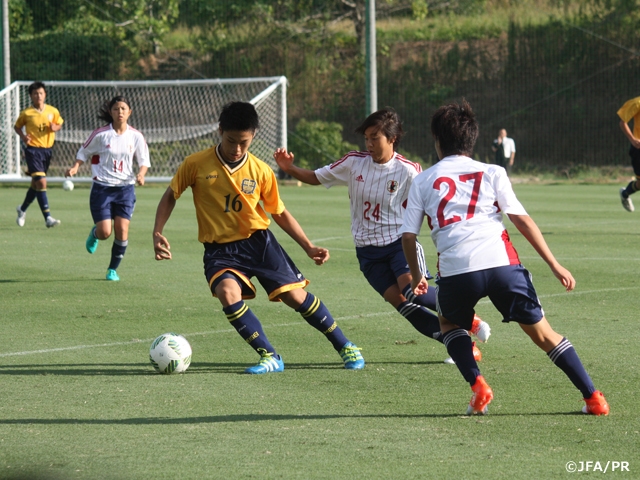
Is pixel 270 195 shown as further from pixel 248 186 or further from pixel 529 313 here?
pixel 529 313

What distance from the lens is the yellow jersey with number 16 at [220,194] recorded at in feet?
20.3

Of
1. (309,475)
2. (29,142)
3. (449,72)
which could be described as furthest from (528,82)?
(309,475)

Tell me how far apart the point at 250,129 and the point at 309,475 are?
2.69 metres

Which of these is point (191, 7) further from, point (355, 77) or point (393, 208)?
point (393, 208)

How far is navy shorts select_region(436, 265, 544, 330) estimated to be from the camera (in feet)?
15.5

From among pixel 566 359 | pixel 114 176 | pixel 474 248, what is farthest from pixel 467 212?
pixel 114 176

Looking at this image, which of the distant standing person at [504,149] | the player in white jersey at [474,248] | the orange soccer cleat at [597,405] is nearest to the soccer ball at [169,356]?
the player in white jersey at [474,248]

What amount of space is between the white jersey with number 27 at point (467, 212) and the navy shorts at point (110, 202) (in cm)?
616

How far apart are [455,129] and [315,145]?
26.2 m

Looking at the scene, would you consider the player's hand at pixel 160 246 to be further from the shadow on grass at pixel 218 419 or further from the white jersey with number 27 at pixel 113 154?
the white jersey with number 27 at pixel 113 154

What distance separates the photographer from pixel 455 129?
4.92 m

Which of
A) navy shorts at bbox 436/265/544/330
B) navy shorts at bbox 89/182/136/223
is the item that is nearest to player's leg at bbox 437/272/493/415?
navy shorts at bbox 436/265/544/330

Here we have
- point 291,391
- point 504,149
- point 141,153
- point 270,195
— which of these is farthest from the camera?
point 504,149

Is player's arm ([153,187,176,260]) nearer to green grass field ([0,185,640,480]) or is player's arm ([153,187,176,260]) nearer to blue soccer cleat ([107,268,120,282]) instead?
green grass field ([0,185,640,480])
